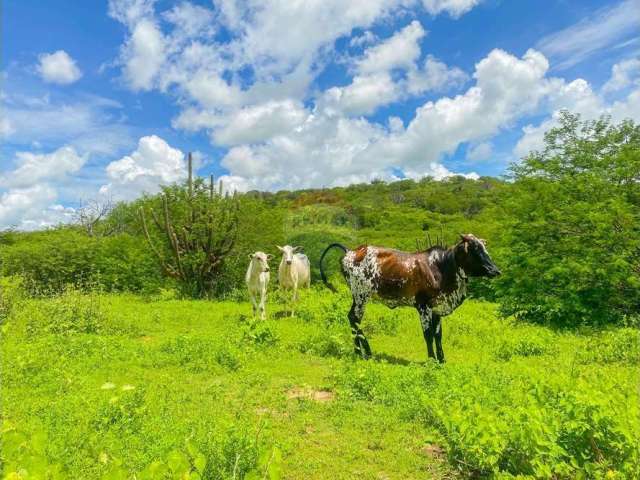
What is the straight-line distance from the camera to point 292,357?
27.9ft

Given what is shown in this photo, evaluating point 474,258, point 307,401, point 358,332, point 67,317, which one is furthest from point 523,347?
point 67,317

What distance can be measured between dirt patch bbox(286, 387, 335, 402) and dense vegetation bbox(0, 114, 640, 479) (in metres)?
0.04

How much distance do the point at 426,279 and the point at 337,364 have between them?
81.9 inches

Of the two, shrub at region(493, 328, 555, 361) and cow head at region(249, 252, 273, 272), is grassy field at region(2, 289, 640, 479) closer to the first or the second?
shrub at region(493, 328, 555, 361)

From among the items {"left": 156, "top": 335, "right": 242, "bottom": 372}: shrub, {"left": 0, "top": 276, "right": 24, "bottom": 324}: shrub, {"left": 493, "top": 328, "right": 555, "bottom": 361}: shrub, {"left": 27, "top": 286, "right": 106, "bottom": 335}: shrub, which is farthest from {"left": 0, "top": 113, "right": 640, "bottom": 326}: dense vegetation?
{"left": 156, "top": 335, "right": 242, "bottom": 372}: shrub

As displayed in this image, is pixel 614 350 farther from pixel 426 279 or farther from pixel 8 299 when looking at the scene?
pixel 8 299

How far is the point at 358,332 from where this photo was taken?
8.55 m

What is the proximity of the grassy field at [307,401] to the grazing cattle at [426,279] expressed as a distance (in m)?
0.82

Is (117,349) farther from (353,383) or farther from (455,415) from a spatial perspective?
(455,415)

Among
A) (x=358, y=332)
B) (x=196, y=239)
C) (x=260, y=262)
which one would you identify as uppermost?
(x=196, y=239)

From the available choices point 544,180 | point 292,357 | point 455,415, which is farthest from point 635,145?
point 455,415

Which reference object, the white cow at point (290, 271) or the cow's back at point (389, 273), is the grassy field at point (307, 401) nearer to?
the cow's back at point (389, 273)

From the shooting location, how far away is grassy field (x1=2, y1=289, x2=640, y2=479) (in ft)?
11.4

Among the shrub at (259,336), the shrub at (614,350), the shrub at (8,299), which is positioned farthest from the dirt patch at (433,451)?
the shrub at (8,299)
